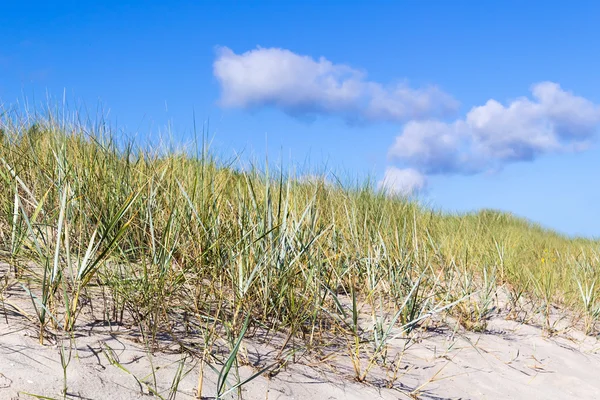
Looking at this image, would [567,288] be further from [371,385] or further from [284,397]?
[284,397]

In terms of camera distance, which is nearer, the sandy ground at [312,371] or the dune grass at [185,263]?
the sandy ground at [312,371]

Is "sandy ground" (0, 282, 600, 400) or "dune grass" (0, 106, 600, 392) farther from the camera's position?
"dune grass" (0, 106, 600, 392)

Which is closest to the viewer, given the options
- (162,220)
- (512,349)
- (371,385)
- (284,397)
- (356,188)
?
(284,397)

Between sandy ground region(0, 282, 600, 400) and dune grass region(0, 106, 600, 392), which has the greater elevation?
dune grass region(0, 106, 600, 392)

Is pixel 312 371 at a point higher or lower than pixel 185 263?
lower

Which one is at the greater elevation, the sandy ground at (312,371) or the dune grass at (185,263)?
the dune grass at (185,263)

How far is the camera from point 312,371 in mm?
1993

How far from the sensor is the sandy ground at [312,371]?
1565 mm

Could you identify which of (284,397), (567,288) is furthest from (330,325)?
(567,288)

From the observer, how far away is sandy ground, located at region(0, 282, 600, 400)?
5.14 feet

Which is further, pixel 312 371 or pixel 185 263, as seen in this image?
pixel 185 263

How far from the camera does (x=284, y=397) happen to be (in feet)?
5.74

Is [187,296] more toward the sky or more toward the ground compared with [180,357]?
more toward the sky

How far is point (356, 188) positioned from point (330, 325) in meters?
2.53
